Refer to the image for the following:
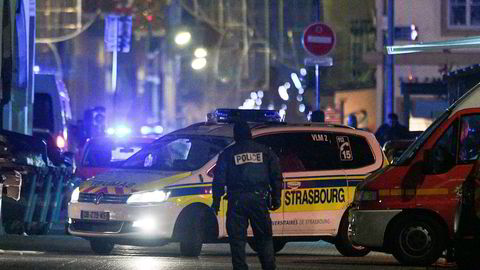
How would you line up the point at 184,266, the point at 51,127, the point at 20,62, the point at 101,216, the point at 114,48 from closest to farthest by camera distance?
the point at 184,266, the point at 101,216, the point at 20,62, the point at 51,127, the point at 114,48

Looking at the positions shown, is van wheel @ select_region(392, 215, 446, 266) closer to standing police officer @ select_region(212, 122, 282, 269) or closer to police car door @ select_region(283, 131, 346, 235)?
police car door @ select_region(283, 131, 346, 235)

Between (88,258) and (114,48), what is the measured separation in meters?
20.2

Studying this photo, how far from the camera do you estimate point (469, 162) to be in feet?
46.2

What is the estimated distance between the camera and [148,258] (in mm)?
15039

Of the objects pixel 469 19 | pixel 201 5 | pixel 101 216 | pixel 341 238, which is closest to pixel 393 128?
pixel 341 238

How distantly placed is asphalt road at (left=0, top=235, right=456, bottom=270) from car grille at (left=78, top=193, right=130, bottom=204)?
65 cm

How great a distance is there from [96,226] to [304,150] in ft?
9.16

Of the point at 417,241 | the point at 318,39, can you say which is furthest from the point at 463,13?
the point at 417,241

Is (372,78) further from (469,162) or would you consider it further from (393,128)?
(469,162)

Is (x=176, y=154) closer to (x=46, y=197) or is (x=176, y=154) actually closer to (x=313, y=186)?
(x=313, y=186)

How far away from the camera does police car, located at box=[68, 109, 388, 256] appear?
1508 cm

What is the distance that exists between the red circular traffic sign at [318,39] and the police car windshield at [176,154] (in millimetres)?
9487

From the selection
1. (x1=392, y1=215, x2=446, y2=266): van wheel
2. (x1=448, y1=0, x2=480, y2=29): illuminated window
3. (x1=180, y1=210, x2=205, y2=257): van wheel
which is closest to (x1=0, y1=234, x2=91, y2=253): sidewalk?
(x1=180, y1=210, x2=205, y2=257): van wheel

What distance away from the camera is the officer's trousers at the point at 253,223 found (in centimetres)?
1200
